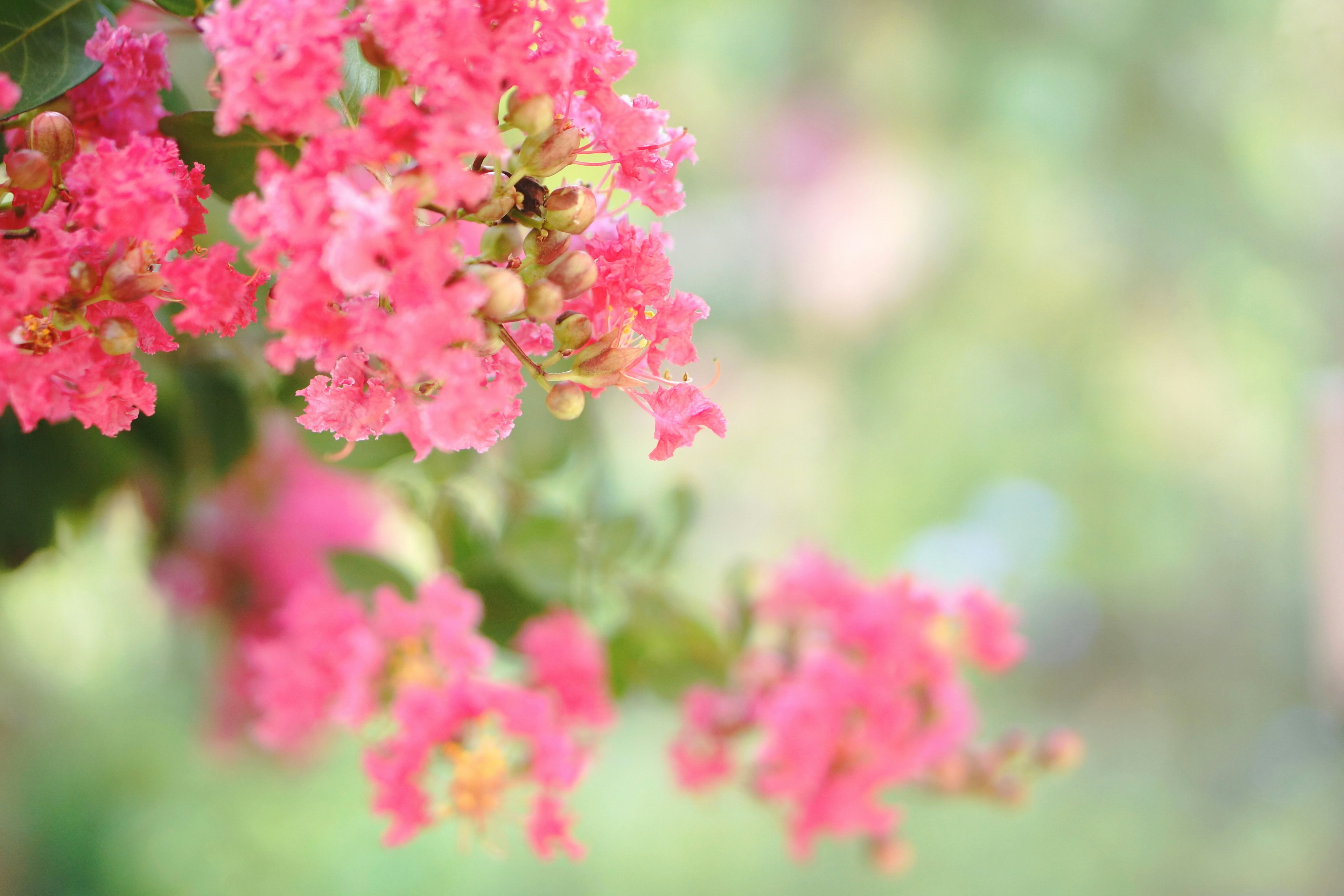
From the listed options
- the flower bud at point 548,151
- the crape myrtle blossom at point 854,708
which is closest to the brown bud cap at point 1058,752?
the crape myrtle blossom at point 854,708

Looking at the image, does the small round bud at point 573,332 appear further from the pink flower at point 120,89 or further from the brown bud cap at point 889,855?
the brown bud cap at point 889,855

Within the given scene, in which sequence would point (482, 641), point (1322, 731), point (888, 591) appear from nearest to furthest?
1. point (482, 641)
2. point (888, 591)
3. point (1322, 731)

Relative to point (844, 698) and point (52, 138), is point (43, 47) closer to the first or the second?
point (52, 138)

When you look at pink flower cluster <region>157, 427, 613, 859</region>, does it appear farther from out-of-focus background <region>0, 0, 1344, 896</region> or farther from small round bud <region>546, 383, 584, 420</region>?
out-of-focus background <region>0, 0, 1344, 896</region>

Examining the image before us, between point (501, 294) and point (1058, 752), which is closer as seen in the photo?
point (501, 294)

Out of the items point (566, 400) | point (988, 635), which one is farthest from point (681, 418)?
point (988, 635)

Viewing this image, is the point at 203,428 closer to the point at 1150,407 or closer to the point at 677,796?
the point at 677,796

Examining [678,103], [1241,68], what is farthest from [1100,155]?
[678,103]
